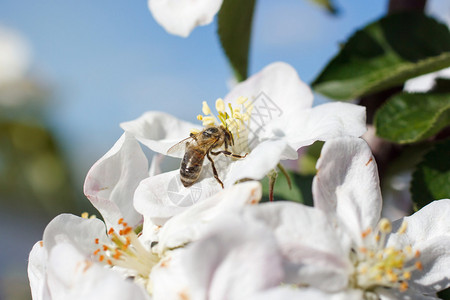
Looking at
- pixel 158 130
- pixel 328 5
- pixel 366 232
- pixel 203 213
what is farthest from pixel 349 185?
pixel 328 5

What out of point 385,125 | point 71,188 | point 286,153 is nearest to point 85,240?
point 286,153

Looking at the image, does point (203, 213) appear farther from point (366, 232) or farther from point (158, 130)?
point (158, 130)

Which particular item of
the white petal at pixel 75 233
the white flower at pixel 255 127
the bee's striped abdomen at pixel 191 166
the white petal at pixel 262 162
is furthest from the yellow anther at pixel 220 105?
the white petal at pixel 75 233

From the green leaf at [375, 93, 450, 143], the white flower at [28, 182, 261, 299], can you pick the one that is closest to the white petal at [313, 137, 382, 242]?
the white flower at [28, 182, 261, 299]

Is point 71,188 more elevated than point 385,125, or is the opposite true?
point 385,125

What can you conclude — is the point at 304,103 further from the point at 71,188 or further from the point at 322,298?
the point at 71,188

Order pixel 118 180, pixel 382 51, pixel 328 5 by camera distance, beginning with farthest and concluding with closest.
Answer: pixel 328 5 → pixel 382 51 → pixel 118 180

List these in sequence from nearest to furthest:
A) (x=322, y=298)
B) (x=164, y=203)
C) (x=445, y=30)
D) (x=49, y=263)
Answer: (x=322, y=298) < (x=49, y=263) < (x=164, y=203) < (x=445, y=30)
